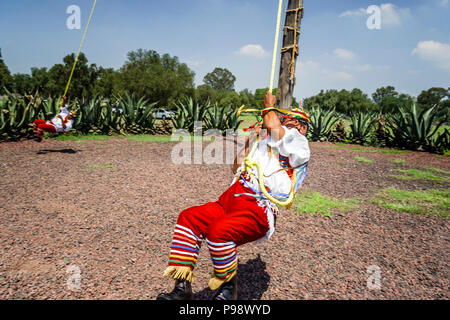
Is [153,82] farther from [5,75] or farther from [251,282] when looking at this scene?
[251,282]

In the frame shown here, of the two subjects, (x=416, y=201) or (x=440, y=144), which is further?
(x=440, y=144)

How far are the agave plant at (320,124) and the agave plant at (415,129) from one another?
235 cm

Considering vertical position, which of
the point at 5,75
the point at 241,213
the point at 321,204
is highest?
the point at 5,75

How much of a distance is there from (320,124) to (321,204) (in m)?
8.34

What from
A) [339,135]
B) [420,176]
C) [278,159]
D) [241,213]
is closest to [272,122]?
[278,159]

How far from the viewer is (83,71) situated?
41250 millimetres

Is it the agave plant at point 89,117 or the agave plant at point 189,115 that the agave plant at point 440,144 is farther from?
the agave plant at point 89,117

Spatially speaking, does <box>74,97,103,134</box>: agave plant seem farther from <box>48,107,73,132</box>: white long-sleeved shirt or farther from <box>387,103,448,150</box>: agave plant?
<box>387,103,448,150</box>: agave plant

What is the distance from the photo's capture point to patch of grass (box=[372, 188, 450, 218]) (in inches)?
179

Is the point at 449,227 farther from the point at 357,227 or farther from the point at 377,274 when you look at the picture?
the point at 377,274

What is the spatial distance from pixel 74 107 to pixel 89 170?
5609mm

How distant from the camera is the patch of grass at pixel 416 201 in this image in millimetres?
4539

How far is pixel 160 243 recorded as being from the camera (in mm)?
3238

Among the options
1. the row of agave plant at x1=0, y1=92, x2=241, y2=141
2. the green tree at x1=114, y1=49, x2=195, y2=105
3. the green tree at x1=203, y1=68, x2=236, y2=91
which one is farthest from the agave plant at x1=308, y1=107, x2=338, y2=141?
the green tree at x1=203, y1=68, x2=236, y2=91
